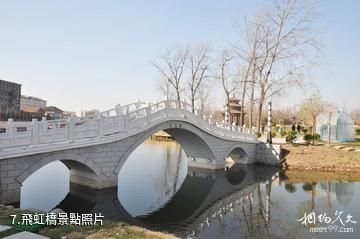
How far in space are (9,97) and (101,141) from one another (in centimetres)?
4259

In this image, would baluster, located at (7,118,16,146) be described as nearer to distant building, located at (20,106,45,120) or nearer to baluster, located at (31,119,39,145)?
baluster, located at (31,119,39,145)

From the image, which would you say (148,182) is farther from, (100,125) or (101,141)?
(100,125)

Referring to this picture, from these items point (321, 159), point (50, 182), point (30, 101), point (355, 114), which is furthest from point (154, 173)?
point (30, 101)

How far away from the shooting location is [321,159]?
2152 cm

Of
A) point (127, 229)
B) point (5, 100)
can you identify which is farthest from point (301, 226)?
point (5, 100)

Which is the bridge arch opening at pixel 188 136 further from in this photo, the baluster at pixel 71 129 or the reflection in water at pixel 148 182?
the baluster at pixel 71 129

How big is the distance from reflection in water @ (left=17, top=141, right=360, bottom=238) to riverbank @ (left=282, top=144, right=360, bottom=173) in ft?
Answer: 11.7

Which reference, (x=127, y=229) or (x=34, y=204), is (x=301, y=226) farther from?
(x=34, y=204)

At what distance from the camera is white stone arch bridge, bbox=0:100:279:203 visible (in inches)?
381

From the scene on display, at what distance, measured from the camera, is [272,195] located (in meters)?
14.1

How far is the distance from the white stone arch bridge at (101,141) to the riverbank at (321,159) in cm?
356

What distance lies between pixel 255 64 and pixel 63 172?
671 inches

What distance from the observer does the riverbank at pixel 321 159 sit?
20578mm

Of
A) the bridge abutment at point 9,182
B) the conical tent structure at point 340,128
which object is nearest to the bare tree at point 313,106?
the conical tent structure at point 340,128
